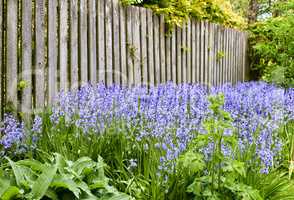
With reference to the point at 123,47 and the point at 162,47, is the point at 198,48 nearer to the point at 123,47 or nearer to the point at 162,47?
the point at 162,47

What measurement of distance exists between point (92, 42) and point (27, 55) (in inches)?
45.4

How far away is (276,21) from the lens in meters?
9.69

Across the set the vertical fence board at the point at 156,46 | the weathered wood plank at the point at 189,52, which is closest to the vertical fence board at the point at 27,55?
the vertical fence board at the point at 156,46

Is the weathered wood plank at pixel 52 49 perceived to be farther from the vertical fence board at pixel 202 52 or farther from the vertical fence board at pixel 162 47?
the vertical fence board at pixel 202 52

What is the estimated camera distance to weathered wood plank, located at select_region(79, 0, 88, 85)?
5113mm

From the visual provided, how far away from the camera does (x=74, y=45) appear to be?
16.4ft

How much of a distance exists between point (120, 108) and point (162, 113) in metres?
0.39

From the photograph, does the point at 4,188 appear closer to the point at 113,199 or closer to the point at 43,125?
the point at 113,199

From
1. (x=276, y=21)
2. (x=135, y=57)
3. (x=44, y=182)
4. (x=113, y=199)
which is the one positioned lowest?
(x=113, y=199)

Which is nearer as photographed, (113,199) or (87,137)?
(113,199)

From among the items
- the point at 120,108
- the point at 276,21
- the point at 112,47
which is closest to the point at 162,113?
the point at 120,108

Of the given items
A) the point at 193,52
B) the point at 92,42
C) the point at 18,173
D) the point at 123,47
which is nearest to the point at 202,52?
the point at 193,52

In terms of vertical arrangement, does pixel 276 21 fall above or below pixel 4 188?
above

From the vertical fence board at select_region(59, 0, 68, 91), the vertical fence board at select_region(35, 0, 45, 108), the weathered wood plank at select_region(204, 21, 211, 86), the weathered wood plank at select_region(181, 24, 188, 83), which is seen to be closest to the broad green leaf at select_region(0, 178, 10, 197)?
the vertical fence board at select_region(35, 0, 45, 108)
